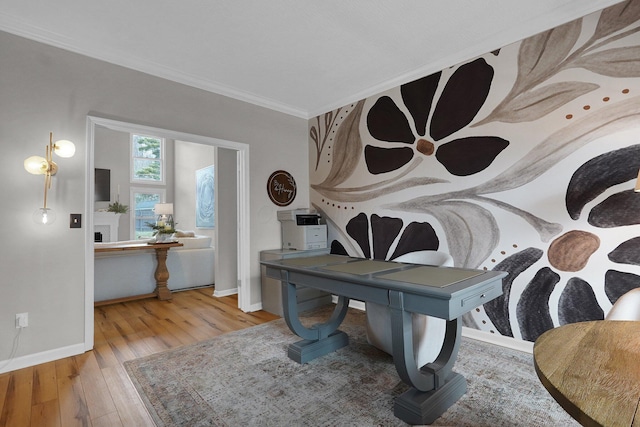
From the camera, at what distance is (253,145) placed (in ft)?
12.2

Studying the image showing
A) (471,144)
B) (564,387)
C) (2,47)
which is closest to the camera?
(564,387)

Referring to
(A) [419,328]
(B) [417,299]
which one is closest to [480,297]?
(B) [417,299]

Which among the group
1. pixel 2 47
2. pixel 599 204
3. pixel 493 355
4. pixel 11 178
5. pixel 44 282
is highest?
pixel 2 47

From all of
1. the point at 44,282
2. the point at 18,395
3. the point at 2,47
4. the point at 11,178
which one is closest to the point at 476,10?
the point at 2,47

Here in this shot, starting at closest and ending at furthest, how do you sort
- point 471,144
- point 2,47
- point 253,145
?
point 2,47, point 471,144, point 253,145

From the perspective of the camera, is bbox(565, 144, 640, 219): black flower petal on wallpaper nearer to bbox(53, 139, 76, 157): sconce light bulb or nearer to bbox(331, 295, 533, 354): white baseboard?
bbox(331, 295, 533, 354): white baseboard

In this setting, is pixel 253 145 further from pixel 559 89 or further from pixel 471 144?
pixel 559 89

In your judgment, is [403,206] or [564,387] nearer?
[564,387]

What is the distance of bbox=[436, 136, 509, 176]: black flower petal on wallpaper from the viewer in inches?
102

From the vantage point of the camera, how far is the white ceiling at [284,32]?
7.12ft

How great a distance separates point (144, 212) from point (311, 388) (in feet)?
25.5

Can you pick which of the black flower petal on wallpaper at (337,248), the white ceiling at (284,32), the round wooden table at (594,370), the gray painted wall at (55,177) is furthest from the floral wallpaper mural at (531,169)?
the gray painted wall at (55,177)

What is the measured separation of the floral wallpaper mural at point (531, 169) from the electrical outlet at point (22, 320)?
10.4ft

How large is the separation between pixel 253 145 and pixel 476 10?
2.53 metres
